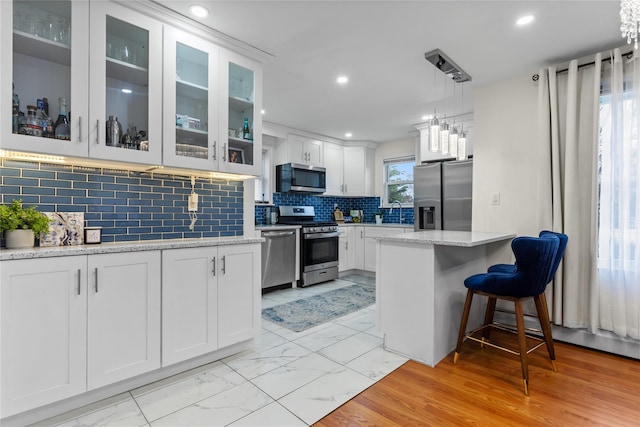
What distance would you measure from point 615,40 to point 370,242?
152 inches

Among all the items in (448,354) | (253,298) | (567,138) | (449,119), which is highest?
(449,119)

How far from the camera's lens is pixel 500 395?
1.90 meters

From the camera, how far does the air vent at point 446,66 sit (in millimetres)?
2598

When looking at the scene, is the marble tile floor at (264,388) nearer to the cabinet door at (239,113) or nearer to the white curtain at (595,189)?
the cabinet door at (239,113)

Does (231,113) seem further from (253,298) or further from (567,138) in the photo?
(567,138)

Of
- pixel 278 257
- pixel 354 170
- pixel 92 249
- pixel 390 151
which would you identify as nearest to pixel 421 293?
pixel 92 249

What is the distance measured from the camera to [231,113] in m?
2.48

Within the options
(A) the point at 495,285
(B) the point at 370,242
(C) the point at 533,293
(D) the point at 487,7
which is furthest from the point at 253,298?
(B) the point at 370,242

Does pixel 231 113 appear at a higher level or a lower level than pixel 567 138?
higher

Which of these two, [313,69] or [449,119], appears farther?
[449,119]

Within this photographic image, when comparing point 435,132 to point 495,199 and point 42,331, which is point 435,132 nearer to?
point 495,199

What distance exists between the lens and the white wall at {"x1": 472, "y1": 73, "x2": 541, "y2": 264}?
294cm

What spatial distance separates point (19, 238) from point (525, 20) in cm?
344

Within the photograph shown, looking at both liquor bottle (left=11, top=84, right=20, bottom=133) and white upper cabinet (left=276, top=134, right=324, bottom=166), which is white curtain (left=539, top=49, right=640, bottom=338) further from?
liquor bottle (left=11, top=84, right=20, bottom=133)
